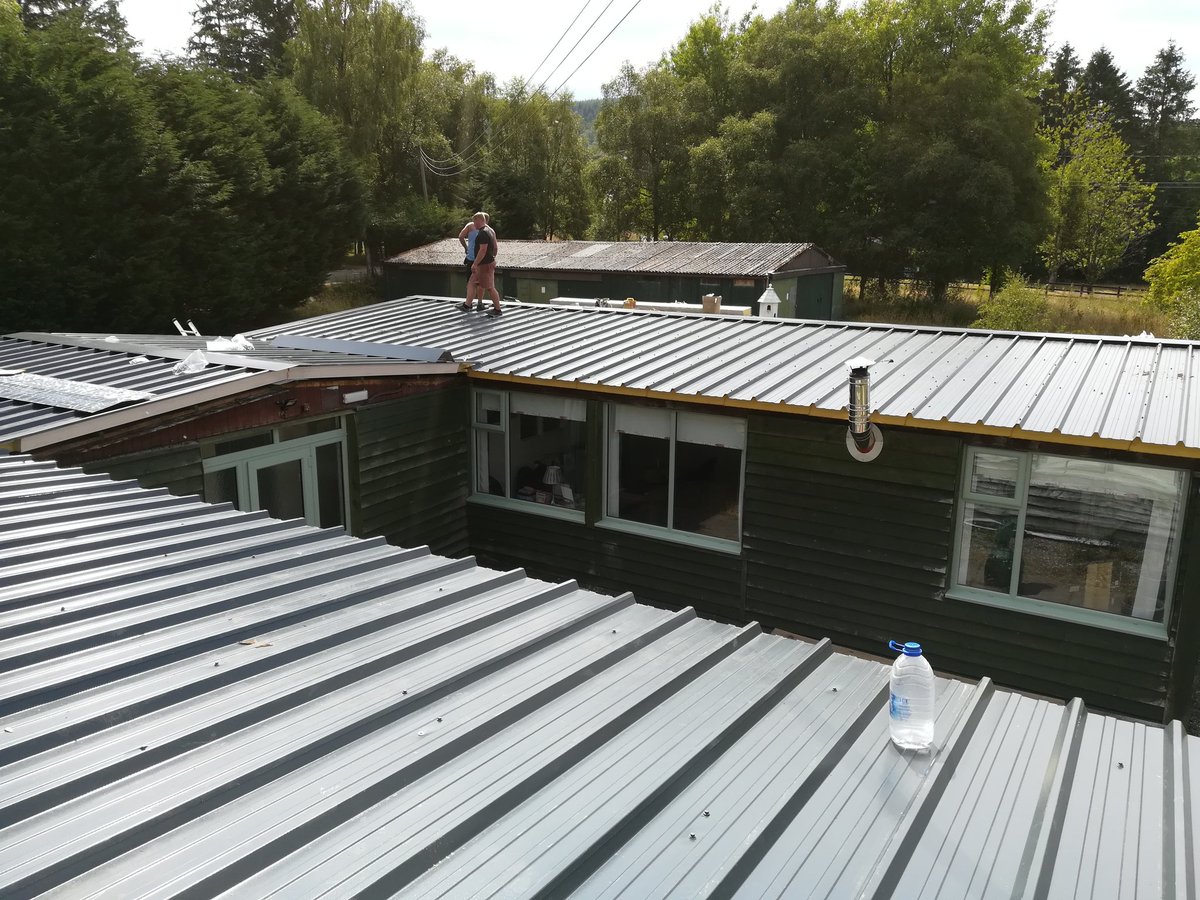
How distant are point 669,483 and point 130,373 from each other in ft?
17.3

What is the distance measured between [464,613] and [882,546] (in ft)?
18.0

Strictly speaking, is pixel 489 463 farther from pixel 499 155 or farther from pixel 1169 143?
pixel 1169 143

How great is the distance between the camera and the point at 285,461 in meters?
8.84

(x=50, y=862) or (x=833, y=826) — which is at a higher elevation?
(x=50, y=862)

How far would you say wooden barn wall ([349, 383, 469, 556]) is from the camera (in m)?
9.59

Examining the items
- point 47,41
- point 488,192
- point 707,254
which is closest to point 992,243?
point 707,254

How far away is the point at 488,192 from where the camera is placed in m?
38.6

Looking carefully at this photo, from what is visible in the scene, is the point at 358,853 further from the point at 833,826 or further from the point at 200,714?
the point at 833,826

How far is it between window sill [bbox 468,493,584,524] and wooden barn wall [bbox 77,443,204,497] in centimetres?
357

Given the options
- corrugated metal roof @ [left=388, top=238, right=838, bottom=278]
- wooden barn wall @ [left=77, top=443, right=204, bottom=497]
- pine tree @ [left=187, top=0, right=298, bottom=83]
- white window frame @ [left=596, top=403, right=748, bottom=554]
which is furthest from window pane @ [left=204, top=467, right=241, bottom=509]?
pine tree @ [left=187, top=0, right=298, bottom=83]

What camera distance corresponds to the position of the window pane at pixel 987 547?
7.79 m

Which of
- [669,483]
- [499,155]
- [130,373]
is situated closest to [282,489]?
[130,373]

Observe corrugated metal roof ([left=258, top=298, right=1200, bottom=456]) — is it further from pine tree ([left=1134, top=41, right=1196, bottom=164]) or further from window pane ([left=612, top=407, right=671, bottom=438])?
pine tree ([left=1134, top=41, right=1196, bottom=164])

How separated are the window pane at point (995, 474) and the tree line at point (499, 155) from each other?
60.5 ft
